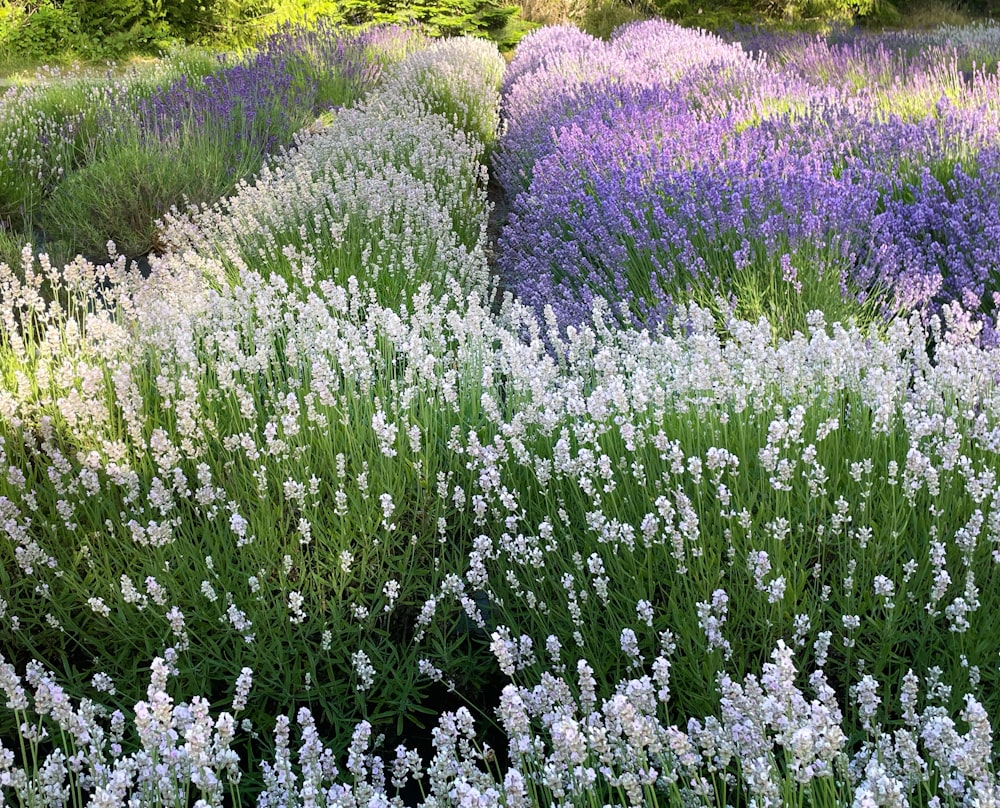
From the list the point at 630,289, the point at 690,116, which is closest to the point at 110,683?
the point at 630,289

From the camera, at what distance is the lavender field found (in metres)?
1.29

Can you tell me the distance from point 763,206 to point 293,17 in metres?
12.6

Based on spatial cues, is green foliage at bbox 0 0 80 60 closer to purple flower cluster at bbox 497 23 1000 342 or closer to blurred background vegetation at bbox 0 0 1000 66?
blurred background vegetation at bbox 0 0 1000 66

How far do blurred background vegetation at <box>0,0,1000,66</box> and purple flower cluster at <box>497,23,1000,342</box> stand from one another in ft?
33.1

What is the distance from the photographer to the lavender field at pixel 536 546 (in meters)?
1.29

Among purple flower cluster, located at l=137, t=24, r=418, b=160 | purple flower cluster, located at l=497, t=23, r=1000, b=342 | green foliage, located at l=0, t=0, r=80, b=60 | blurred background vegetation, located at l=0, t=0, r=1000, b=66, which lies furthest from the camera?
blurred background vegetation, located at l=0, t=0, r=1000, b=66

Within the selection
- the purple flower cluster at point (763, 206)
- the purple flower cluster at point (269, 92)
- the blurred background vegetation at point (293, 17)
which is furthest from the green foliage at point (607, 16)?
the purple flower cluster at point (763, 206)

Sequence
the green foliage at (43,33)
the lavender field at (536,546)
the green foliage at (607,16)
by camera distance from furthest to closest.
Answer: the green foliage at (607,16), the green foliage at (43,33), the lavender field at (536,546)

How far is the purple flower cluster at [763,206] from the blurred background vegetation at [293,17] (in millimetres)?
10096

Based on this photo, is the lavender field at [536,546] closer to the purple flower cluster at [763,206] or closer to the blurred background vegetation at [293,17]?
the purple flower cluster at [763,206]

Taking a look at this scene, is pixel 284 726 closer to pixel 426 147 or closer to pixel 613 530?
pixel 613 530

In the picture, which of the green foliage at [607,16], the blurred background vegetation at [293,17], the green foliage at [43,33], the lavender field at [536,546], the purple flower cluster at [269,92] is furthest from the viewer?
the green foliage at [607,16]

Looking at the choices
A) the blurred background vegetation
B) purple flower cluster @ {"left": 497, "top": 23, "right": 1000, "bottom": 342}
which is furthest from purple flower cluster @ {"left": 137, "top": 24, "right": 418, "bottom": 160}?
the blurred background vegetation

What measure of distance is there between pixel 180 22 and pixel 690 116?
1212 cm
